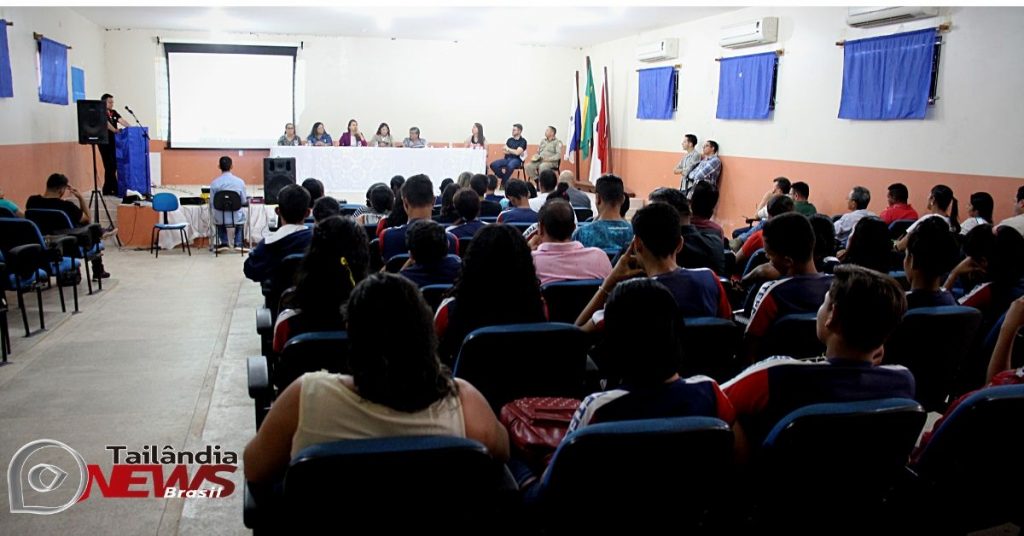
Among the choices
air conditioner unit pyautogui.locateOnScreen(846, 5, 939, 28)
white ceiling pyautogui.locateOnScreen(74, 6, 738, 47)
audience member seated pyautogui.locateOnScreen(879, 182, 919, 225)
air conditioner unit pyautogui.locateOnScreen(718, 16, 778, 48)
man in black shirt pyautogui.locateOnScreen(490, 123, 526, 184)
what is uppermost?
white ceiling pyautogui.locateOnScreen(74, 6, 738, 47)

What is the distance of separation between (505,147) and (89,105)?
7.55m

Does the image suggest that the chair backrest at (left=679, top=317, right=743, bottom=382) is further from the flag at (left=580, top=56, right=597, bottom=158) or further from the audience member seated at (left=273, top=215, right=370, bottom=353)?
the flag at (left=580, top=56, right=597, bottom=158)

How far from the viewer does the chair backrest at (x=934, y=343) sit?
2.54 meters

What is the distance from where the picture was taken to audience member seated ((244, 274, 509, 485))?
4.85 feet

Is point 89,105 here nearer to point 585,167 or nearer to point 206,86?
point 206,86

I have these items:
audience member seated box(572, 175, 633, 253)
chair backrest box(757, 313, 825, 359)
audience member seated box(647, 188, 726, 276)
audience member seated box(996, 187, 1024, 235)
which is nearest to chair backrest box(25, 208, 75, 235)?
audience member seated box(572, 175, 633, 253)

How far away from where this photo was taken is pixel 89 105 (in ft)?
29.6

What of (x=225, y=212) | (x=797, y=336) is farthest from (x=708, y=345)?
(x=225, y=212)

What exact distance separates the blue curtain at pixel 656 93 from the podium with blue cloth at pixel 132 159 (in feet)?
24.7

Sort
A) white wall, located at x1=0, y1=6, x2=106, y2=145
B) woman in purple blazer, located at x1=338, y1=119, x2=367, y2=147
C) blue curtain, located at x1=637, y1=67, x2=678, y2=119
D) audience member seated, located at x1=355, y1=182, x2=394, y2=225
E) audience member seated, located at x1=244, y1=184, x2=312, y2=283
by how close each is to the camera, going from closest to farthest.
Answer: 1. audience member seated, located at x1=244, y1=184, x2=312, y2=283
2. audience member seated, located at x1=355, y1=182, x2=394, y2=225
3. white wall, located at x1=0, y1=6, x2=106, y2=145
4. blue curtain, located at x1=637, y1=67, x2=678, y2=119
5. woman in purple blazer, located at x1=338, y1=119, x2=367, y2=147

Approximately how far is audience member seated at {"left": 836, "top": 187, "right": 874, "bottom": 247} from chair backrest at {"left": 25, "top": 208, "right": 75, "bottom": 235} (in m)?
6.02

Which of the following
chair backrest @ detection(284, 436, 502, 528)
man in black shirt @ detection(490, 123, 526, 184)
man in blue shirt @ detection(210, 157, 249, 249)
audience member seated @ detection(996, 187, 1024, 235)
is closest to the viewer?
chair backrest @ detection(284, 436, 502, 528)

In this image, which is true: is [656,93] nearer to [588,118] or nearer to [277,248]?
[588,118]

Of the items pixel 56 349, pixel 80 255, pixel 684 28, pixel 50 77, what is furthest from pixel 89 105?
pixel 684 28
